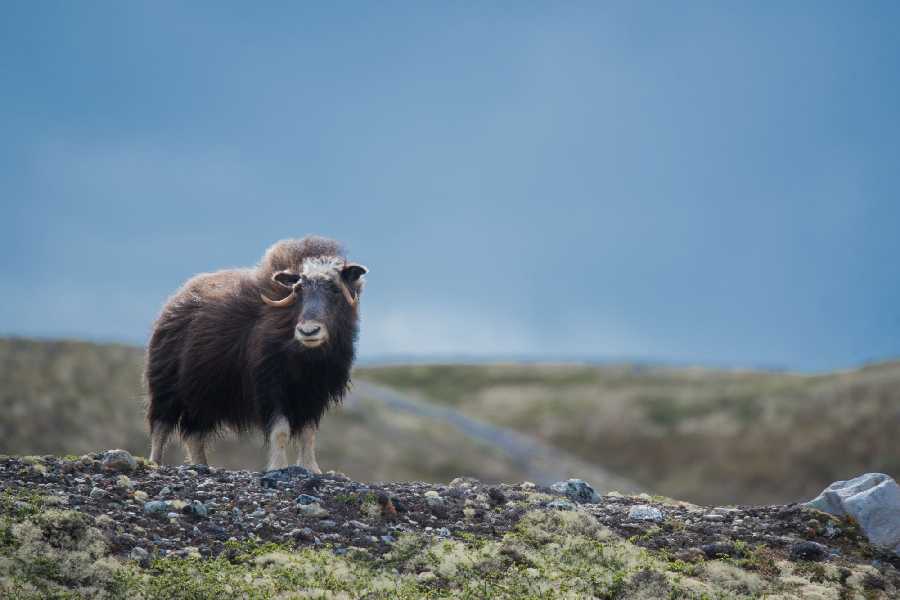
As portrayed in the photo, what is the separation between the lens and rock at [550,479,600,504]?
49.7 ft

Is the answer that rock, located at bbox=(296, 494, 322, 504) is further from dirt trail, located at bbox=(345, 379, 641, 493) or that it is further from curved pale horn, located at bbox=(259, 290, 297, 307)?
dirt trail, located at bbox=(345, 379, 641, 493)

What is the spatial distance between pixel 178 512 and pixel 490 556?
3963mm

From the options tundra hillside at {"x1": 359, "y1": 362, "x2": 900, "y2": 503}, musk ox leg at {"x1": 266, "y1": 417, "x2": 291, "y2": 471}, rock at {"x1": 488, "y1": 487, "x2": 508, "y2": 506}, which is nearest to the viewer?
rock at {"x1": 488, "y1": 487, "x2": 508, "y2": 506}

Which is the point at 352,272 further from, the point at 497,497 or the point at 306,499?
the point at 497,497

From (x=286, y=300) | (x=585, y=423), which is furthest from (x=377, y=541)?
(x=585, y=423)

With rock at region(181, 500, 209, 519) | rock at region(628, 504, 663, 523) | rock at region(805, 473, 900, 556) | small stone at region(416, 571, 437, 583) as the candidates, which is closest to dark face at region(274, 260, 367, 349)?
rock at region(181, 500, 209, 519)

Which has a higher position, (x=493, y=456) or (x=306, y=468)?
(x=306, y=468)

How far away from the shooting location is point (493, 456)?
61.5 metres

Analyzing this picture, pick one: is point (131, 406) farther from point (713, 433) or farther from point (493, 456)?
point (713, 433)

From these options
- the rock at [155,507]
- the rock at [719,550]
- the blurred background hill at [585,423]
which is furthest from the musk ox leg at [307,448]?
the blurred background hill at [585,423]

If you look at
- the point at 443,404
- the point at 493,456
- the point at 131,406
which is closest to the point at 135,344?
the point at 131,406

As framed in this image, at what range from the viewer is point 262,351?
16.0m

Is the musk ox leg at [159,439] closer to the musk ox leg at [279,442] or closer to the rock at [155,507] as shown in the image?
the musk ox leg at [279,442]

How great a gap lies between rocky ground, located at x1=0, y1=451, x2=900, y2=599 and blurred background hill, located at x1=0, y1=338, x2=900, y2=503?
27.5 m
